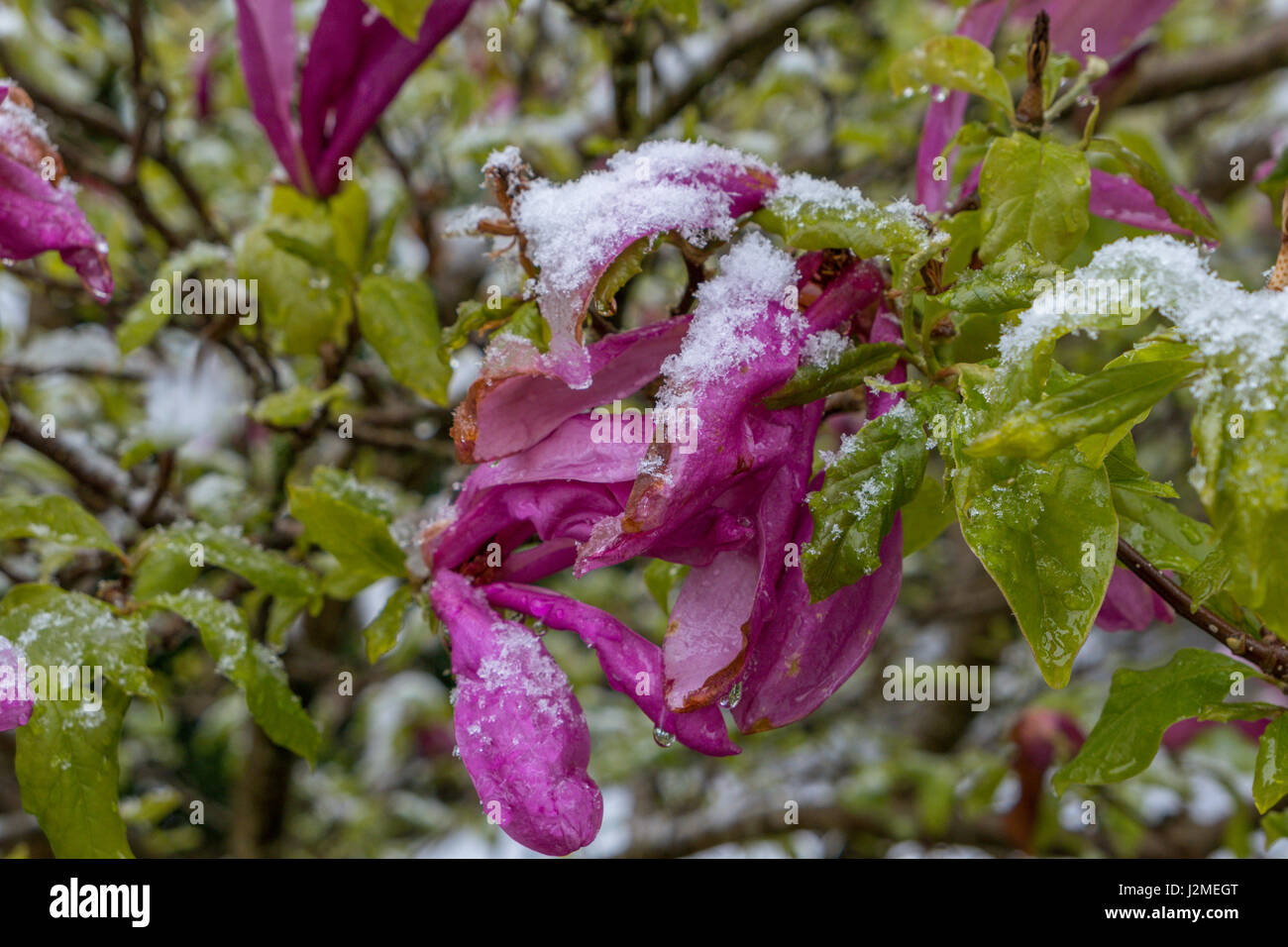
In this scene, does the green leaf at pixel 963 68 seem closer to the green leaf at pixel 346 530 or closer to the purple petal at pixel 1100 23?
the purple petal at pixel 1100 23

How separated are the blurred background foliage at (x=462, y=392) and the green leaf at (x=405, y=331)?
0.11 feet

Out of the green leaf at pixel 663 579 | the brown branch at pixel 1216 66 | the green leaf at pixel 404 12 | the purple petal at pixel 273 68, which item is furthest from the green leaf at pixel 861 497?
the brown branch at pixel 1216 66

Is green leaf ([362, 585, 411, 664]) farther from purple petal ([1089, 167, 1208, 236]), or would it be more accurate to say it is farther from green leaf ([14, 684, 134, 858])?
purple petal ([1089, 167, 1208, 236])

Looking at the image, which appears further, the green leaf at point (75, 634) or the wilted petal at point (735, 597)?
the green leaf at point (75, 634)

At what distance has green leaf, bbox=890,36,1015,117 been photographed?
76 cm

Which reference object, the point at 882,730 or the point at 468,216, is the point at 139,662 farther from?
the point at 882,730

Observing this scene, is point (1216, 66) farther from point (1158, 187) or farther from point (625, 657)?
point (625, 657)

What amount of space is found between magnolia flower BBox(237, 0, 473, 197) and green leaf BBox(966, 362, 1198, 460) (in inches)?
26.7

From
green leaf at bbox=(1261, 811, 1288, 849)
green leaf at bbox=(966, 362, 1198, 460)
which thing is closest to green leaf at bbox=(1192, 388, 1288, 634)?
green leaf at bbox=(966, 362, 1198, 460)

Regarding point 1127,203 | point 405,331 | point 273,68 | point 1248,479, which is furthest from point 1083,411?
point 273,68

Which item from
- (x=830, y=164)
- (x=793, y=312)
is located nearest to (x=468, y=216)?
(x=793, y=312)

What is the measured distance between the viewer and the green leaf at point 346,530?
2.64ft

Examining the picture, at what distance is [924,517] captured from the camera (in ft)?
→ 2.43
